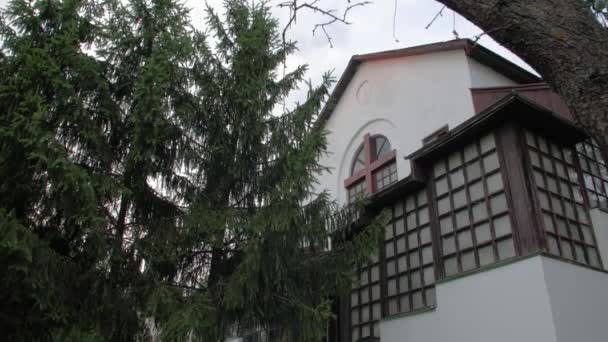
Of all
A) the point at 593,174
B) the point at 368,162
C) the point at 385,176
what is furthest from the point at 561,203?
the point at 368,162

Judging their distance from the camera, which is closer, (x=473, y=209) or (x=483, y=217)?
(x=483, y=217)

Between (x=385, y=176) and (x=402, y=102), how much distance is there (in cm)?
167

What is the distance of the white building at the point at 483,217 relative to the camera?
7266mm

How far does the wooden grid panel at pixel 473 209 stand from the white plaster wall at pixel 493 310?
318 mm

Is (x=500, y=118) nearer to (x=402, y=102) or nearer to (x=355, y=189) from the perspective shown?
(x=402, y=102)

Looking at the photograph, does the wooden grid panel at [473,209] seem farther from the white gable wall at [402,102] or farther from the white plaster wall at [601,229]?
the white plaster wall at [601,229]

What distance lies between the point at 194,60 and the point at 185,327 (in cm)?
455

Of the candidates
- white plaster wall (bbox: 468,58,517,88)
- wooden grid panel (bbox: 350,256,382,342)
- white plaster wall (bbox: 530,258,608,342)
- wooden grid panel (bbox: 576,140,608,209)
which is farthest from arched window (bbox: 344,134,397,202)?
white plaster wall (bbox: 530,258,608,342)

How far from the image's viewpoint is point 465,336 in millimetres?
7781

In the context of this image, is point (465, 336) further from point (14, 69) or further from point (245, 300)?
point (14, 69)

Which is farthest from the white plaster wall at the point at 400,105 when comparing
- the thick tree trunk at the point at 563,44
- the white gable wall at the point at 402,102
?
the thick tree trunk at the point at 563,44

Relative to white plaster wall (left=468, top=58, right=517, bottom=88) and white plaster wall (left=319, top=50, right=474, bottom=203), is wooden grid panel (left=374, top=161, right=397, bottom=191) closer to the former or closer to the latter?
white plaster wall (left=319, top=50, right=474, bottom=203)

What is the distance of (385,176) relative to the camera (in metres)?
11.7

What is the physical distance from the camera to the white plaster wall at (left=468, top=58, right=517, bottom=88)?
1030cm
